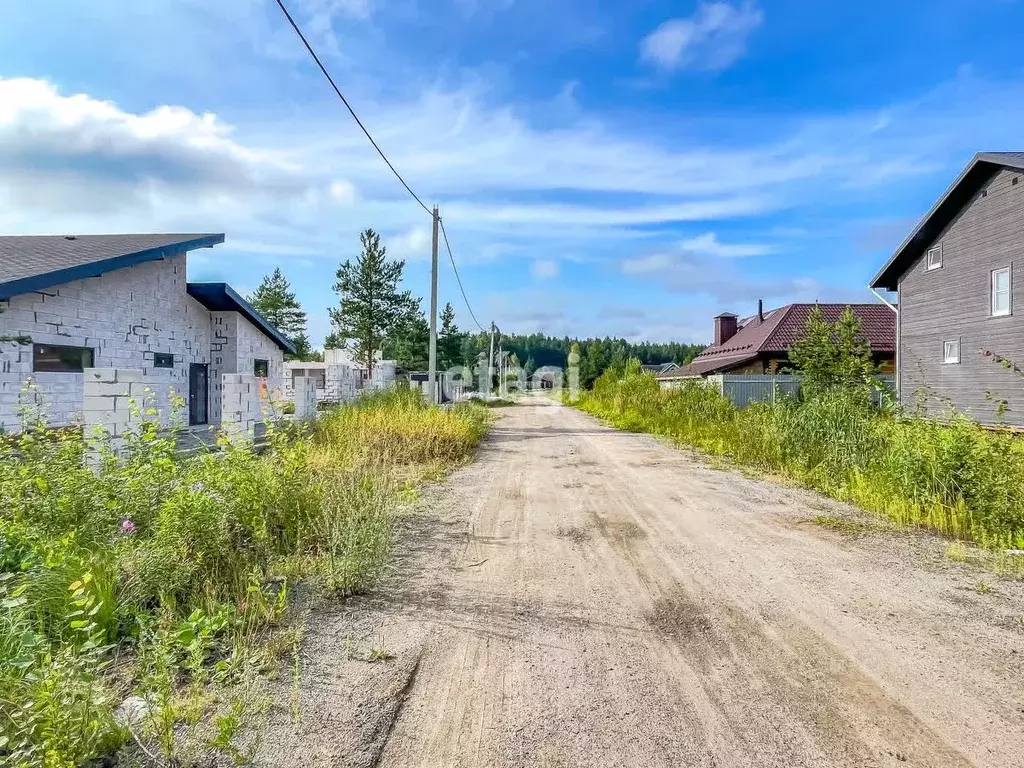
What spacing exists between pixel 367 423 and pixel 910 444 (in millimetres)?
8207

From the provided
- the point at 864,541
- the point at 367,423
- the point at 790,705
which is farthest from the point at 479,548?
the point at 367,423

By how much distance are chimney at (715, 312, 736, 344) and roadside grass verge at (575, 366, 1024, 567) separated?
24.4 m

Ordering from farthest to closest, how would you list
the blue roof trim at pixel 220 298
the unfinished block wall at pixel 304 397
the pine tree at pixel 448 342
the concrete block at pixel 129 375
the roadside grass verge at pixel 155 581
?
the pine tree at pixel 448 342
the blue roof trim at pixel 220 298
the unfinished block wall at pixel 304 397
the concrete block at pixel 129 375
the roadside grass verge at pixel 155 581

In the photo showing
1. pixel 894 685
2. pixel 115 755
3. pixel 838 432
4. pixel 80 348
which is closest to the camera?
pixel 115 755

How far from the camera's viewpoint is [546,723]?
7.45 feet

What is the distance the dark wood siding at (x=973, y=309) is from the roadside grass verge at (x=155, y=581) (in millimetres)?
13655

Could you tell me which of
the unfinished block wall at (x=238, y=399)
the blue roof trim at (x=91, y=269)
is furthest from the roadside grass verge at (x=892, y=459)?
the blue roof trim at (x=91, y=269)

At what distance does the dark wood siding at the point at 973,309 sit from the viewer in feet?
42.2

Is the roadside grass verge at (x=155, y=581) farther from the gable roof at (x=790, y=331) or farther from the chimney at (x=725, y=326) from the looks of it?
the chimney at (x=725, y=326)

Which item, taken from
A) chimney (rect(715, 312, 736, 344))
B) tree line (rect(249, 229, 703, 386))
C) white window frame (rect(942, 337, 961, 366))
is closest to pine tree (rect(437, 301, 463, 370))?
tree line (rect(249, 229, 703, 386))

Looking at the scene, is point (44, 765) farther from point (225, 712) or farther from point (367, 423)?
point (367, 423)

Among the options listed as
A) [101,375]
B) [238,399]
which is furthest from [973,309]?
[101,375]

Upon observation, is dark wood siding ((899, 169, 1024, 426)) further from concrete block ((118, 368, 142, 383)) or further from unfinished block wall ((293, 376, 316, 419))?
concrete block ((118, 368, 142, 383))

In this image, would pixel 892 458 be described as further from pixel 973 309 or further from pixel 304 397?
pixel 973 309
